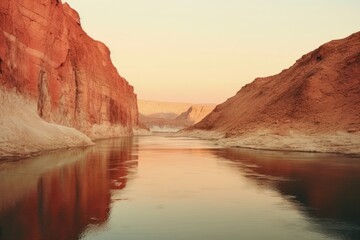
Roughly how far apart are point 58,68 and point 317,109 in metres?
33.7

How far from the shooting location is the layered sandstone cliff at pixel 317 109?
129 ft

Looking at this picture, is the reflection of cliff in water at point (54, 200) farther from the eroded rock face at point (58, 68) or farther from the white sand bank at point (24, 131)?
the eroded rock face at point (58, 68)

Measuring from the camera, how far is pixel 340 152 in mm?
35125

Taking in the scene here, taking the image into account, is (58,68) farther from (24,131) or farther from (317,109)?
(317,109)

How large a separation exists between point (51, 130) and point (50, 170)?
17569mm

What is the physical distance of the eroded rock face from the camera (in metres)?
33.8

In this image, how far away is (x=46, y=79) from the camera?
44188mm

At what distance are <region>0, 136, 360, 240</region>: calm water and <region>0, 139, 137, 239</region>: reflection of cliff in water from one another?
20 mm

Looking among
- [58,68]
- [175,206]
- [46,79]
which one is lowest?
[175,206]

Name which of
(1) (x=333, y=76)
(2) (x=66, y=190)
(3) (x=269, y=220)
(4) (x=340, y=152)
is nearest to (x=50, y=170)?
(2) (x=66, y=190)

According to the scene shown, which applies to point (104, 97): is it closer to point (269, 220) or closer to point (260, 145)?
point (260, 145)

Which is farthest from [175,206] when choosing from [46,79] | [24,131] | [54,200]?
[46,79]

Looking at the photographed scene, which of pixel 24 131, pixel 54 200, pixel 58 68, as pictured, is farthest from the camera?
pixel 58 68

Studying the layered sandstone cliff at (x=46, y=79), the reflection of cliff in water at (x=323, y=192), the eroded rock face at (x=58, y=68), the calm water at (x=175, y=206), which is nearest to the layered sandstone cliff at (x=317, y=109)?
the reflection of cliff in water at (x=323, y=192)
